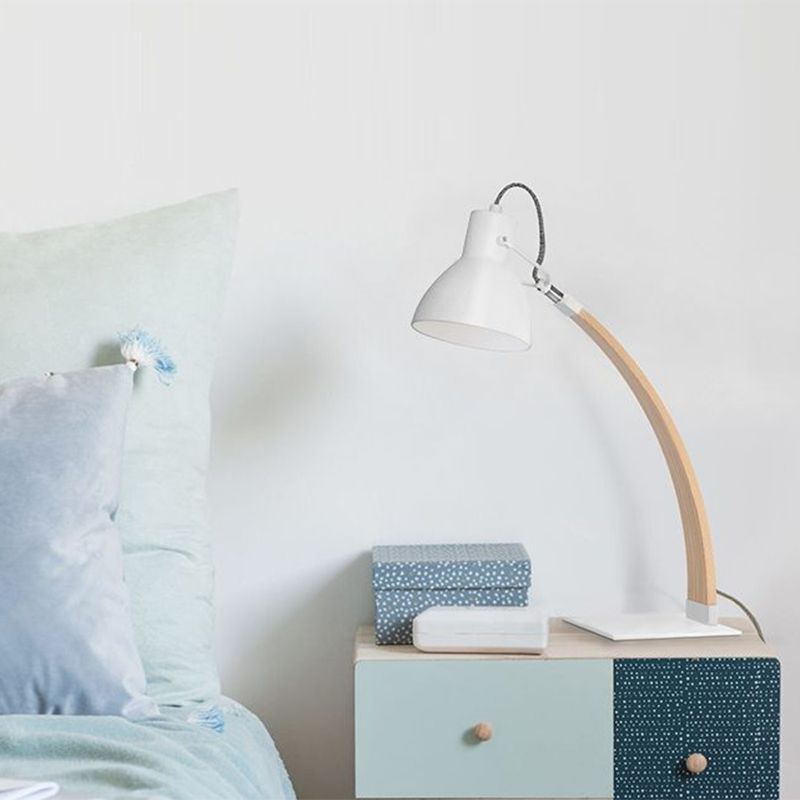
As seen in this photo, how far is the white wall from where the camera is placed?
2.32 metres

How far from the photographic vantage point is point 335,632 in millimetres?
2355

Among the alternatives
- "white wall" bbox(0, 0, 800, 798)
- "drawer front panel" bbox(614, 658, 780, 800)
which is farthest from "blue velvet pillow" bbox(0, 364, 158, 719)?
"drawer front panel" bbox(614, 658, 780, 800)

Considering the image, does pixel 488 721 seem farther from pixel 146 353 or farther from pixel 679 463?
pixel 146 353

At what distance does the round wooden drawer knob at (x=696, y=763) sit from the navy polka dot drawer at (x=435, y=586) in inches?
12.8

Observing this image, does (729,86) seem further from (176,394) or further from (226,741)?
(226,741)

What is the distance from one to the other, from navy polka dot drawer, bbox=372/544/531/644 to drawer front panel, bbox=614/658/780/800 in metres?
0.21

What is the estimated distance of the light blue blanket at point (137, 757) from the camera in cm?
146

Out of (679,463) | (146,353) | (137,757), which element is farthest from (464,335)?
(137,757)

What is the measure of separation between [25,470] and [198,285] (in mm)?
449

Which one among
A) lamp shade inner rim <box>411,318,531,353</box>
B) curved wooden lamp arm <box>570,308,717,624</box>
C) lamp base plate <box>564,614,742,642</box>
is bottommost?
lamp base plate <box>564,614,742,642</box>

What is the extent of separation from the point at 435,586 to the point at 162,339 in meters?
0.54

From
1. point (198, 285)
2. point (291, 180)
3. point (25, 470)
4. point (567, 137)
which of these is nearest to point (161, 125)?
point (291, 180)

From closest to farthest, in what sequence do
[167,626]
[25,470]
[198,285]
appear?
[25,470], [167,626], [198,285]

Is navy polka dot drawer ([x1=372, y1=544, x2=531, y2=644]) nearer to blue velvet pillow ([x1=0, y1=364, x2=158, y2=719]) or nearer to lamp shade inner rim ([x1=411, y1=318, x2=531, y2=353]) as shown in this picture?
lamp shade inner rim ([x1=411, y1=318, x2=531, y2=353])
